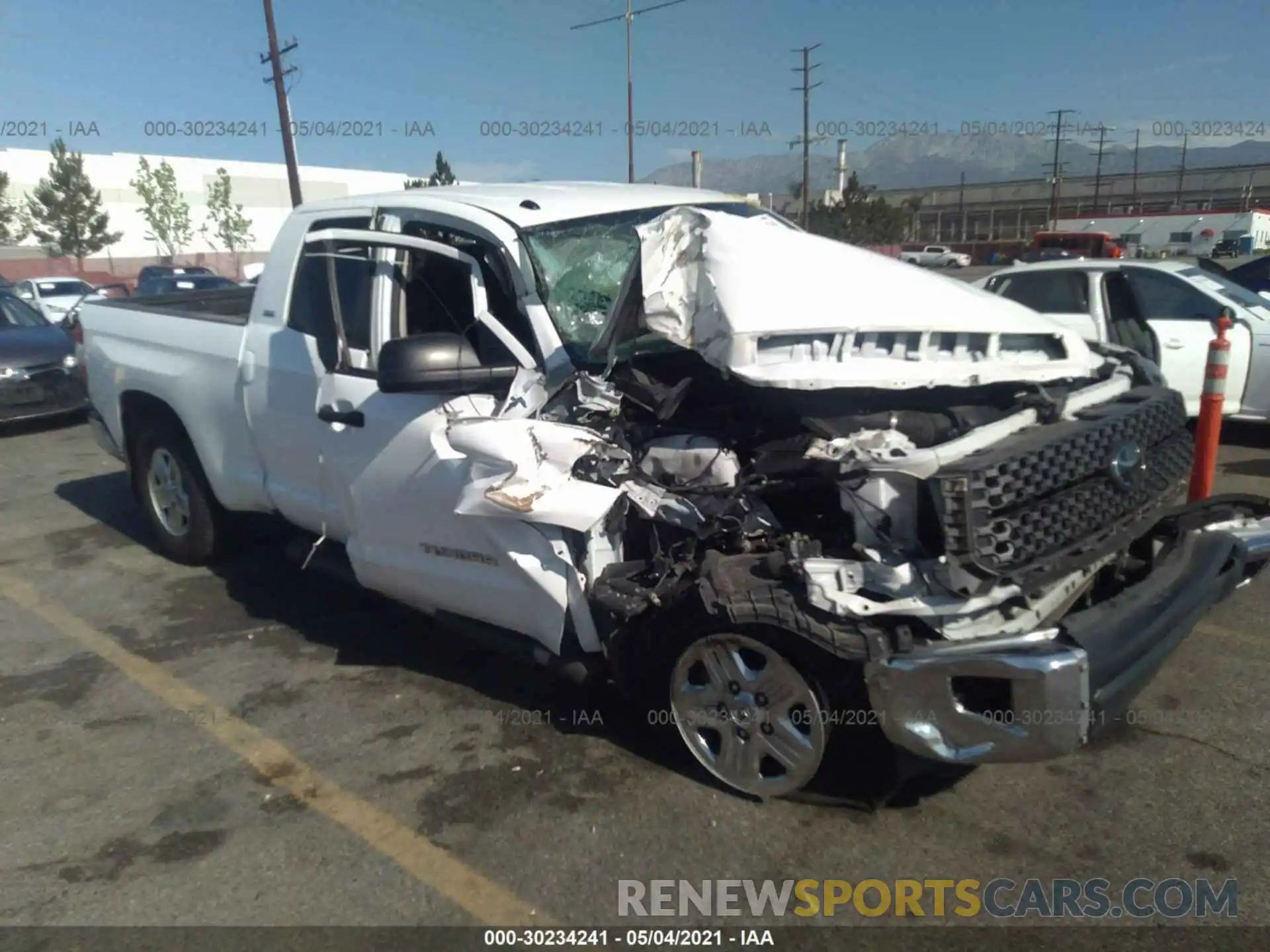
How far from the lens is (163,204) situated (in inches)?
1897

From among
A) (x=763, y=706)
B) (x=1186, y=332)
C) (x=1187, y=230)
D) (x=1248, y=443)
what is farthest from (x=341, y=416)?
(x=1187, y=230)

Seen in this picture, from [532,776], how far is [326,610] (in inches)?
84.8

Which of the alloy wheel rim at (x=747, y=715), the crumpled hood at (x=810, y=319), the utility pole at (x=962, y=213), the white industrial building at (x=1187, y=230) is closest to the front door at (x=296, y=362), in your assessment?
the crumpled hood at (x=810, y=319)

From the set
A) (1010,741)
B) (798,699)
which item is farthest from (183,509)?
(1010,741)

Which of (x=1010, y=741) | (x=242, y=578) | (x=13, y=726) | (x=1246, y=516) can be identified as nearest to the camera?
(x=1010, y=741)

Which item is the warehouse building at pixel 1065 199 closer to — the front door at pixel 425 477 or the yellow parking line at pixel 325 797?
the front door at pixel 425 477

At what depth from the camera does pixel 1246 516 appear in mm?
3809

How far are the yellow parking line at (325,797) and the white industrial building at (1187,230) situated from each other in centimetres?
5115

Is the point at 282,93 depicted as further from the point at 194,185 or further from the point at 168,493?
the point at 194,185

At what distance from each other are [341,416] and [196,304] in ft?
9.70

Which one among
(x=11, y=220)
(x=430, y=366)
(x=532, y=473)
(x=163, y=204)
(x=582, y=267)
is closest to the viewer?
(x=532, y=473)

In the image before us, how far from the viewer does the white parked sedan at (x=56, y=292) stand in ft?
63.7

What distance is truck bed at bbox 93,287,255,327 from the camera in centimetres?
560

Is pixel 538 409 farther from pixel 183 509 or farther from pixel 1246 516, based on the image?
pixel 183 509
